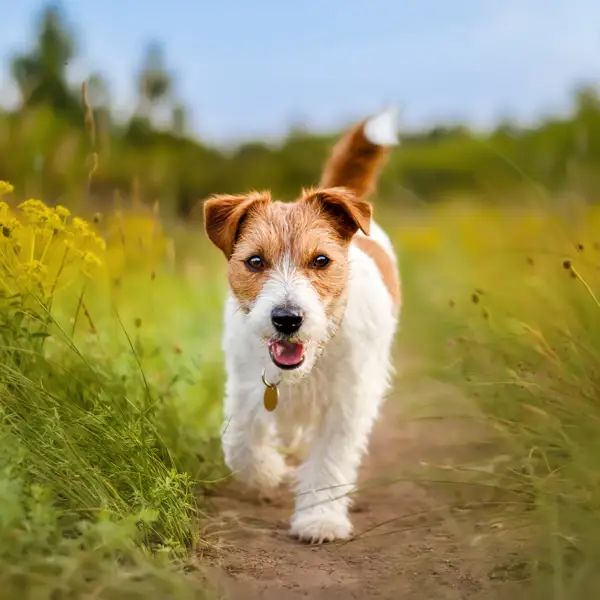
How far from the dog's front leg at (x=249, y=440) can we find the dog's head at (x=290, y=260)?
54 cm

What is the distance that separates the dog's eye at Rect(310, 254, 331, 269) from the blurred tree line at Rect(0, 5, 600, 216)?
3.10 ft

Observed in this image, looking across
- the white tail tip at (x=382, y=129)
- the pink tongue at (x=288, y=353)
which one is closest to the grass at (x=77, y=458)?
the pink tongue at (x=288, y=353)

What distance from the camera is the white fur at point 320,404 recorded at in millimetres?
4035

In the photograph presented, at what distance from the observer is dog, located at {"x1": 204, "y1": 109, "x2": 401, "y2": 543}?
3715 mm

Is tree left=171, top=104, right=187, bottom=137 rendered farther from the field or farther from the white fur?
the white fur

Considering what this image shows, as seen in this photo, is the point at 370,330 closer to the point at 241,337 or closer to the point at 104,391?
the point at 241,337

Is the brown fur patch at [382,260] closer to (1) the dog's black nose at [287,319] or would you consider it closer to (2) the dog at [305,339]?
(2) the dog at [305,339]

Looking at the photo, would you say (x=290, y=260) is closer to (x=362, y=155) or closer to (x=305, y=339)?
(x=305, y=339)

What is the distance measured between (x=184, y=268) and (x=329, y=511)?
16.0 ft

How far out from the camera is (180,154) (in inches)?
487

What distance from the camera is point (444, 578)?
3.27 meters

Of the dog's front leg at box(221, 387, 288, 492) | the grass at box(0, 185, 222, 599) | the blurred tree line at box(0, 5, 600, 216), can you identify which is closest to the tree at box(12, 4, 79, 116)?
the blurred tree line at box(0, 5, 600, 216)

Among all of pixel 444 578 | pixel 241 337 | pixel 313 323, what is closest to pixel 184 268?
pixel 241 337

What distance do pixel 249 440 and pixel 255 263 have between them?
1.04m
